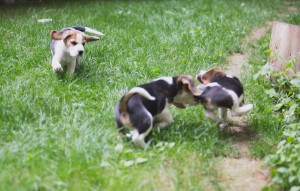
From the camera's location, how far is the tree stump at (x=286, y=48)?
4734 millimetres

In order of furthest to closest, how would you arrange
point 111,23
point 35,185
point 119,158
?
point 111,23
point 119,158
point 35,185

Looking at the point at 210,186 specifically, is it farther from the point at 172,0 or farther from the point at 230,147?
the point at 172,0

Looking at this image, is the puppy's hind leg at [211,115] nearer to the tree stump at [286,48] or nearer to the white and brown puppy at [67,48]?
the tree stump at [286,48]

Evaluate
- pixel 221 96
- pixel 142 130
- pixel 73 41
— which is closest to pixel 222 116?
pixel 221 96

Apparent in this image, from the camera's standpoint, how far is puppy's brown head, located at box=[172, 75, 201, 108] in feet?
11.9

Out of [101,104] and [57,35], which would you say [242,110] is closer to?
[101,104]

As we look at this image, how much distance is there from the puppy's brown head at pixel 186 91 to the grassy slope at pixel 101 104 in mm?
230

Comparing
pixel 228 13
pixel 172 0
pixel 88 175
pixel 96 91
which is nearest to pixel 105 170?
pixel 88 175

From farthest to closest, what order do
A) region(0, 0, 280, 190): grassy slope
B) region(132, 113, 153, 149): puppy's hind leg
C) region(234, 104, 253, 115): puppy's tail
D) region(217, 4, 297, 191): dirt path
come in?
1. region(234, 104, 253, 115): puppy's tail
2. region(132, 113, 153, 149): puppy's hind leg
3. region(217, 4, 297, 191): dirt path
4. region(0, 0, 280, 190): grassy slope

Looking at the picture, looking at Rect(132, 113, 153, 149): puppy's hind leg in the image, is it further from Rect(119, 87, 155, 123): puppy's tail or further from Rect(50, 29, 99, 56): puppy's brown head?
Rect(50, 29, 99, 56): puppy's brown head

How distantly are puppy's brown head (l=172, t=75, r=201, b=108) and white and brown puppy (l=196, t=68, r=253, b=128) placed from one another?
0.08 meters

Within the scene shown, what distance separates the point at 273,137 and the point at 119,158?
1.44 metres

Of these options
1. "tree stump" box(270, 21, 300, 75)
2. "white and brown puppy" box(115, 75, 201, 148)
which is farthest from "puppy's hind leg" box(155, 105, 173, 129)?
"tree stump" box(270, 21, 300, 75)

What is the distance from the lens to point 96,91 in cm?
445
